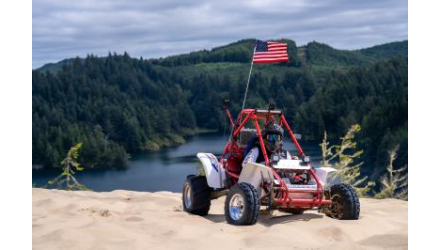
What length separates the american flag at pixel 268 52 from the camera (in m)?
10.0

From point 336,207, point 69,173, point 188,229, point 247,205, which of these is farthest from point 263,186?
point 69,173

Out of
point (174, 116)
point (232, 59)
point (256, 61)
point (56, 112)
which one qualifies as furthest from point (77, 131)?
point (256, 61)

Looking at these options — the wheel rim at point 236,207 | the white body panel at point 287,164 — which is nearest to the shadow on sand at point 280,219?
the wheel rim at point 236,207

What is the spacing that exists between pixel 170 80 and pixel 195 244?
6306 inches

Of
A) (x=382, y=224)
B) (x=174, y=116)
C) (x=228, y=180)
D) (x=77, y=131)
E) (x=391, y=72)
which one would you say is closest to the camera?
(x=382, y=224)

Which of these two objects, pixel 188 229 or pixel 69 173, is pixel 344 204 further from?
pixel 69 173

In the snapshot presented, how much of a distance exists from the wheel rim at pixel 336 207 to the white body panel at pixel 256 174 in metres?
0.96

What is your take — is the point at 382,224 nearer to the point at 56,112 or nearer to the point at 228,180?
the point at 228,180

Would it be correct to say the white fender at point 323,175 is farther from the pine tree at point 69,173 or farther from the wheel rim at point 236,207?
the pine tree at point 69,173

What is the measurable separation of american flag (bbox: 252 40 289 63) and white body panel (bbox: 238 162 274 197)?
1981 millimetres

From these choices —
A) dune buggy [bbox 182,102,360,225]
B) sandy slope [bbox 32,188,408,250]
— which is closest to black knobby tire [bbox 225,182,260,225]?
dune buggy [bbox 182,102,360,225]

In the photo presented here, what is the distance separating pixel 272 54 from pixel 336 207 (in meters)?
2.72

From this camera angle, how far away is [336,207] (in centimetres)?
863

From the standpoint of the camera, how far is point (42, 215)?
27.0ft
